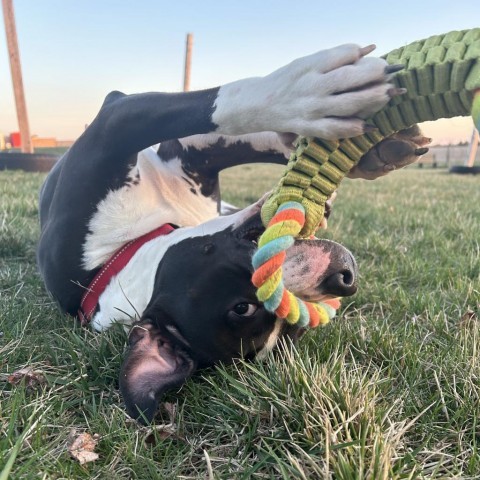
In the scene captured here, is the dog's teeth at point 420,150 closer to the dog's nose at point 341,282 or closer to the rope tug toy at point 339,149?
the rope tug toy at point 339,149

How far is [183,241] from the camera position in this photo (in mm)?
2168

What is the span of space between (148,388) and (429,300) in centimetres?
137

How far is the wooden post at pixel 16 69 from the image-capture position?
10812mm

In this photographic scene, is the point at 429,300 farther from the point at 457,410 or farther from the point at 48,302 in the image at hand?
the point at 48,302

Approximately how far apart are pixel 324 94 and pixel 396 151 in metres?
0.57

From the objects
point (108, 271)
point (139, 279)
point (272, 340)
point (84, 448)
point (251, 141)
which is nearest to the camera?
point (84, 448)

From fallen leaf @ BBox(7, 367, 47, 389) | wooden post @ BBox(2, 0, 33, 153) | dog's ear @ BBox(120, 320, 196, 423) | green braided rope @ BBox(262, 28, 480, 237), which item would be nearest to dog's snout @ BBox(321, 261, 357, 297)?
green braided rope @ BBox(262, 28, 480, 237)

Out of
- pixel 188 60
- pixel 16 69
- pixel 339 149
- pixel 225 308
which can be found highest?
pixel 339 149

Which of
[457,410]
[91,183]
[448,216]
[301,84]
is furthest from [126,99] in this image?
[448,216]

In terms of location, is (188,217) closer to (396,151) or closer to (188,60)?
(396,151)

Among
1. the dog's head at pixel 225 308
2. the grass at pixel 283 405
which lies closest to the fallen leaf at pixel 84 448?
the grass at pixel 283 405

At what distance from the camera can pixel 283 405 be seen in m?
1.50

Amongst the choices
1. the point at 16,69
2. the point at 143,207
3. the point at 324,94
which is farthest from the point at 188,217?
the point at 16,69

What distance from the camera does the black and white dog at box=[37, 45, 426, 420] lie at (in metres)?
1.70
